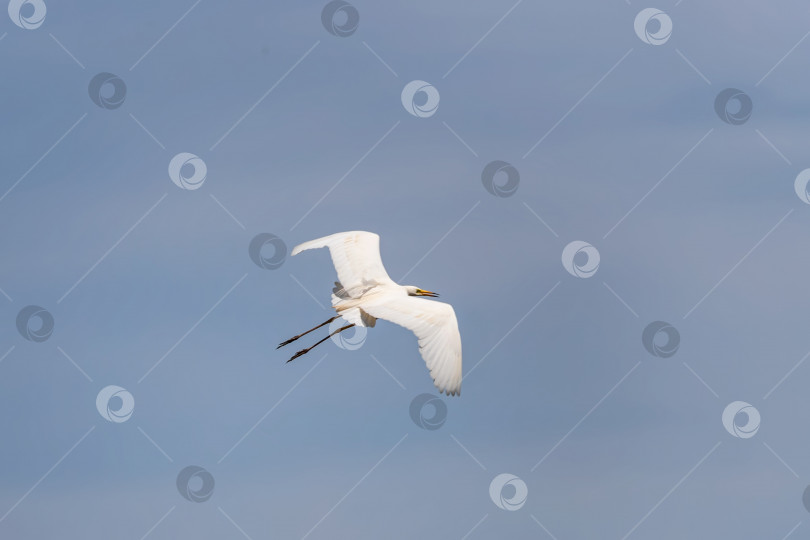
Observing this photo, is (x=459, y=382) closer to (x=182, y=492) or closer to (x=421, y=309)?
(x=421, y=309)

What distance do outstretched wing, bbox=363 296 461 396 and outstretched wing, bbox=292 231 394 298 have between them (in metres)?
2.50

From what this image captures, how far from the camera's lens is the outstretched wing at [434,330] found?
40.8 metres

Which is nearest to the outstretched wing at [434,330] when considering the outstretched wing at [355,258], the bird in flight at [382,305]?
the bird in flight at [382,305]

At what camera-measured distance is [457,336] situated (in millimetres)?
42156

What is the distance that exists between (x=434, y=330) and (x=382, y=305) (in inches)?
101

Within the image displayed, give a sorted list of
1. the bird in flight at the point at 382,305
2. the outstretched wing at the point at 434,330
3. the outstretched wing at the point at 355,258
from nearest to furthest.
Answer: the outstretched wing at the point at 434,330 < the bird in flight at the point at 382,305 < the outstretched wing at the point at 355,258

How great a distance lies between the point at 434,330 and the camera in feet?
139

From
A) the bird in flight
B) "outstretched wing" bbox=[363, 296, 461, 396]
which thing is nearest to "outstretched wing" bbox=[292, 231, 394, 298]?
the bird in flight

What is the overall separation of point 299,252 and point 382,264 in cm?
222

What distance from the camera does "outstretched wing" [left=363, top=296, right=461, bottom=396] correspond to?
40844 mm

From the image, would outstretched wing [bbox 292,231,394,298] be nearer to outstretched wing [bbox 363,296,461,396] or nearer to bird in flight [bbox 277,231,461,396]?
bird in flight [bbox 277,231,461,396]

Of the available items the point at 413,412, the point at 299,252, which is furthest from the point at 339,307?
the point at 413,412

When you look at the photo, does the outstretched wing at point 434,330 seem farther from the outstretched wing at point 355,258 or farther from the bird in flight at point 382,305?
the outstretched wing at point 355,258

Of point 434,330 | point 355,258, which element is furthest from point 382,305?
point 355,258
